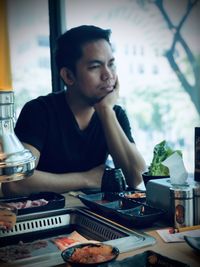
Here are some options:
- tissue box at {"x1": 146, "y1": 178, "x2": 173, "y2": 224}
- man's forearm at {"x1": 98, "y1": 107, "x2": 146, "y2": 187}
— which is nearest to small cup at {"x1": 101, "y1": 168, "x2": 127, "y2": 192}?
tissue box at {"x1": 146, "y1": 178, "x2": 173, "y2": 224}

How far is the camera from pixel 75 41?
2840 millimetres

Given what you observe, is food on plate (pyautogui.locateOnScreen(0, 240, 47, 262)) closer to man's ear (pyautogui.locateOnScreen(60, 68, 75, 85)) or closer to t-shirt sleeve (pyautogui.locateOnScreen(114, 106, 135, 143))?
t-shirt sleeve (pyautogui.locateOnScreen(114, 106, 135, 143))

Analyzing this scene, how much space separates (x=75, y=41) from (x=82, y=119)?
1.96 ft

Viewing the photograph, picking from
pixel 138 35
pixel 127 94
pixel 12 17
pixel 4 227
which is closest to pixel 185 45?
pixel 138 35

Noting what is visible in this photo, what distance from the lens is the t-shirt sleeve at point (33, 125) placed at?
2.43 meters

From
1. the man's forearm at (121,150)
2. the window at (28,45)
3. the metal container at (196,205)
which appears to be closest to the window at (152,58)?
the window at (28,45)

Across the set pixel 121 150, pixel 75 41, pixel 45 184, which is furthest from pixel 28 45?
pixel 45 184

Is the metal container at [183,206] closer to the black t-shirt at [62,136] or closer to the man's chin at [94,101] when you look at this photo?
the black t-shirt at [62,136]

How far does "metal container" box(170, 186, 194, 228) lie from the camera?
1387 millimetres

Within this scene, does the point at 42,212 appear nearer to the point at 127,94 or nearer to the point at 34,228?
the point at 34,228

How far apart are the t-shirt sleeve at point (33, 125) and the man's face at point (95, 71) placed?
38 centimetres

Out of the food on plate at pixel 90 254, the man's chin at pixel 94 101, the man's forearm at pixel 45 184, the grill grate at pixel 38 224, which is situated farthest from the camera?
the man's chin at pixel 94 101

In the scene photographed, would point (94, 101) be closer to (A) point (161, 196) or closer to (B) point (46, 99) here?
(B) point (46, 99)

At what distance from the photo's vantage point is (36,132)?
97.8 inches
